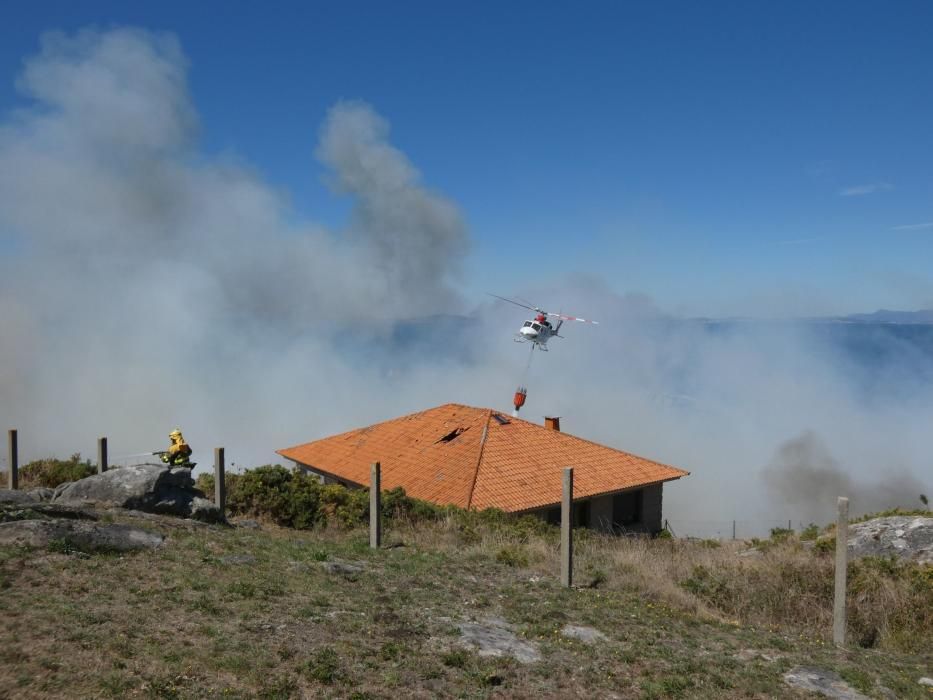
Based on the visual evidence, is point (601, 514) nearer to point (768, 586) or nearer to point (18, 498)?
point (768, 586)

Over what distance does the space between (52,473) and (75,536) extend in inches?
404

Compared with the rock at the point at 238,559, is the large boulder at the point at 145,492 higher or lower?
higher

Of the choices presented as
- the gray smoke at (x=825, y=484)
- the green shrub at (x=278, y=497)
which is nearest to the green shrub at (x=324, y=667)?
the green shrub at (x=278, y=497)

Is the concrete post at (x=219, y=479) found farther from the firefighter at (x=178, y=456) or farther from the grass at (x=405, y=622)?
the grass at (x=405, y=622)

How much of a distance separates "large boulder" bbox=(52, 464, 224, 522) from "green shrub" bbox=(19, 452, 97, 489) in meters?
5.19

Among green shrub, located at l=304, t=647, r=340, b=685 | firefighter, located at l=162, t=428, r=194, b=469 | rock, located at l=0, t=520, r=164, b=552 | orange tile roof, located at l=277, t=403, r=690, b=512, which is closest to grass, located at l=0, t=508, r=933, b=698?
green shrub, located at l=304, t=647, r=340, b=685

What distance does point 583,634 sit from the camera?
7.56m

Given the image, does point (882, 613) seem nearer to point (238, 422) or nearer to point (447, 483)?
point (447, 483)

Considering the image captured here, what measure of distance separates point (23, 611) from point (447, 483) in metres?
19.1

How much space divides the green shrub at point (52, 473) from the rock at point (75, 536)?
9160mm

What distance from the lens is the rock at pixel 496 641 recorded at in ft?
22.2

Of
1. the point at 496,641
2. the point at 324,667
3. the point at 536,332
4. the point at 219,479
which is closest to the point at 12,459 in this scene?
the point at 219,479

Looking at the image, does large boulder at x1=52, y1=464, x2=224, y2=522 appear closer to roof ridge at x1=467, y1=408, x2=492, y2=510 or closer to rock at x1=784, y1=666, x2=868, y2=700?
rock at x1=784, y1=666, x2=868, y2=700

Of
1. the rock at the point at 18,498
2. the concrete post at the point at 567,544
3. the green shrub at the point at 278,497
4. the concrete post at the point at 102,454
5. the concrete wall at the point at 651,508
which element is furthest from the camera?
the concrete wall at the point at 651,508
